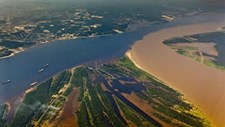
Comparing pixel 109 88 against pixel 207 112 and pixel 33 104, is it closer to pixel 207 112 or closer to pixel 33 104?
pixel 33 104

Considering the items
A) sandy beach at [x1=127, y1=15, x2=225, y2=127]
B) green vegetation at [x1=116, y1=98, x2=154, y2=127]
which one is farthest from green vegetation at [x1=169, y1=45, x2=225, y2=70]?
green vegetation at [x1=116, y1=98, x2=154, y2=127]

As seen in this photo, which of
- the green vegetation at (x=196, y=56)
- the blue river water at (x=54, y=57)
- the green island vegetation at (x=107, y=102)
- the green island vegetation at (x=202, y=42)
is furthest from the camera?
the green island vegetation at (x=202, y=42)

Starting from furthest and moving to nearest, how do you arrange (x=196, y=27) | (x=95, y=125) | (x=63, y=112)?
(x=196, y=27) < (x=63, y=112) < (x=95, y=125)

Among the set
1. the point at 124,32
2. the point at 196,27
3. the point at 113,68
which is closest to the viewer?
the point at 113,68

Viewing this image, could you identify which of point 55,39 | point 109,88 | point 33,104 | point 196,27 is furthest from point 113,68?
point 196,27

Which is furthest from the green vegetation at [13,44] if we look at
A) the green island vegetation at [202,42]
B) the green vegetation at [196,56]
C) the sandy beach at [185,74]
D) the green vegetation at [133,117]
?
the green vegetation at [133,117]

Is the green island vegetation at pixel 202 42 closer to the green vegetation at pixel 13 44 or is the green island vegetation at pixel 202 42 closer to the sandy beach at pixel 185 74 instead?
the sandy beach at pixel 185 74

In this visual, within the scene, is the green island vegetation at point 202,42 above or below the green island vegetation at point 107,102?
above
